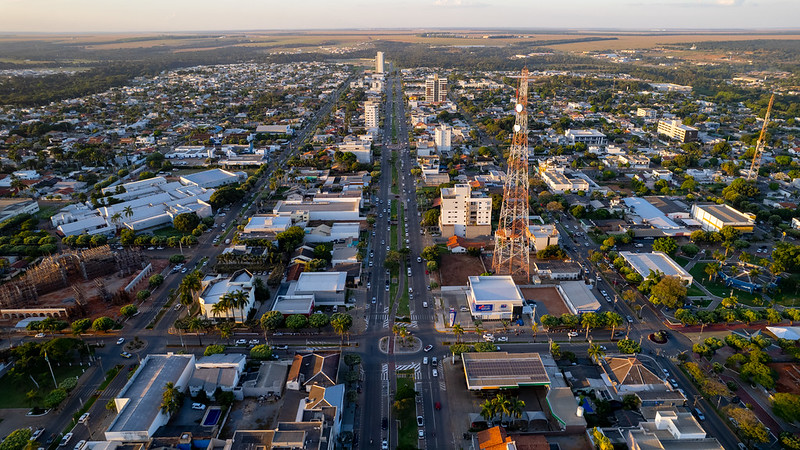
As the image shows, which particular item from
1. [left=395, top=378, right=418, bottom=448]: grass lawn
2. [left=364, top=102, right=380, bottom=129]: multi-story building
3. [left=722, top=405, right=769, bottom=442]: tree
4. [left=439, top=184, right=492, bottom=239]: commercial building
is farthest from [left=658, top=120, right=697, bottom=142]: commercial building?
[left=395, top=378, right=418, bottom=448]: grass lawn

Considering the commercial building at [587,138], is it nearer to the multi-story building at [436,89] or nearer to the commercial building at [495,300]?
the multi-story building at [436,89]

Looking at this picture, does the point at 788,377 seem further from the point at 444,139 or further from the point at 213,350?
the point at 444,139

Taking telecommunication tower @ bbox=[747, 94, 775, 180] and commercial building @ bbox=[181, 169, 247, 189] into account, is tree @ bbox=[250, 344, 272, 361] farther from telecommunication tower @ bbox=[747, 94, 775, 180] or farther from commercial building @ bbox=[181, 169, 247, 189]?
telecommunication tower @ bbox=[747, 94, 775, 180]

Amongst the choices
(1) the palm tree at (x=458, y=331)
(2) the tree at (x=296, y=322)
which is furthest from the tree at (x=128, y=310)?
(1) the palm tree at (x=458, y=331)

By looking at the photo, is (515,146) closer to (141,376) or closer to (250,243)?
(250,243)

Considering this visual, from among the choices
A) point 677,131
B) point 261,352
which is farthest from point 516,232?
point 677,131
